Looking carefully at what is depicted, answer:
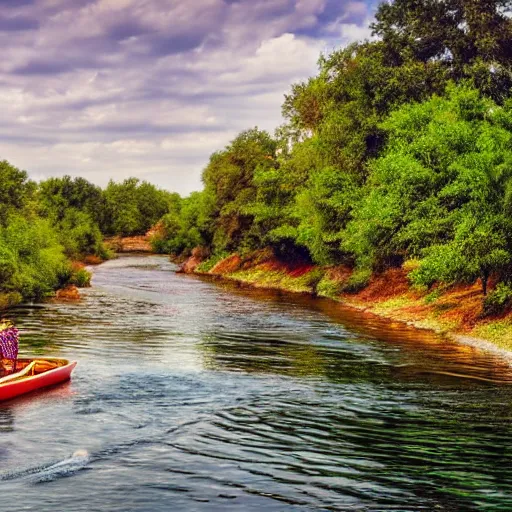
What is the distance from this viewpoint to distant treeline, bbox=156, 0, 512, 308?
3569cm

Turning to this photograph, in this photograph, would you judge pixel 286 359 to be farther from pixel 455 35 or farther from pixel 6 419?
pixel 455 35

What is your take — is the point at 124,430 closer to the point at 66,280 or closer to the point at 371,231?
the point at 371,231

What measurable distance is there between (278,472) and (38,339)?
2095 centimetres

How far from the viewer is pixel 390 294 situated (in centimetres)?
4991

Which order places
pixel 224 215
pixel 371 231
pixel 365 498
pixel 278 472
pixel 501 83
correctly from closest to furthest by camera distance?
pixel 365 498, pixel 278 472, pixel 371 231, pixel 501 83, pixel 224 215

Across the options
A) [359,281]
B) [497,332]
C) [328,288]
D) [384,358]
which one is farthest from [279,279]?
[384,358]

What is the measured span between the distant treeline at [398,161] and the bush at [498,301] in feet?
0.77

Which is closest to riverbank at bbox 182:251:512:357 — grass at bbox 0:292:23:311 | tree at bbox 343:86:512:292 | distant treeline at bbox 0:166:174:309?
tree at bbox 343:86:512:292

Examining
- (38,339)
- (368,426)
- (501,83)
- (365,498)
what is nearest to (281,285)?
(501,83)

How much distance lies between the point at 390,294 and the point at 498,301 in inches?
574

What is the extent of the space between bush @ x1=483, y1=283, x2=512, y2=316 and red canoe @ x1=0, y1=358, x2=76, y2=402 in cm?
2065

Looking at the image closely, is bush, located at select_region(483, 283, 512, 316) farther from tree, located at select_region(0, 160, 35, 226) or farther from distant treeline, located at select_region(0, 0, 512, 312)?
tree, located at select_region(0, 160, 35, 226)

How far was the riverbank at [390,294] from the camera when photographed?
114ft

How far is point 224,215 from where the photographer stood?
273 feet
